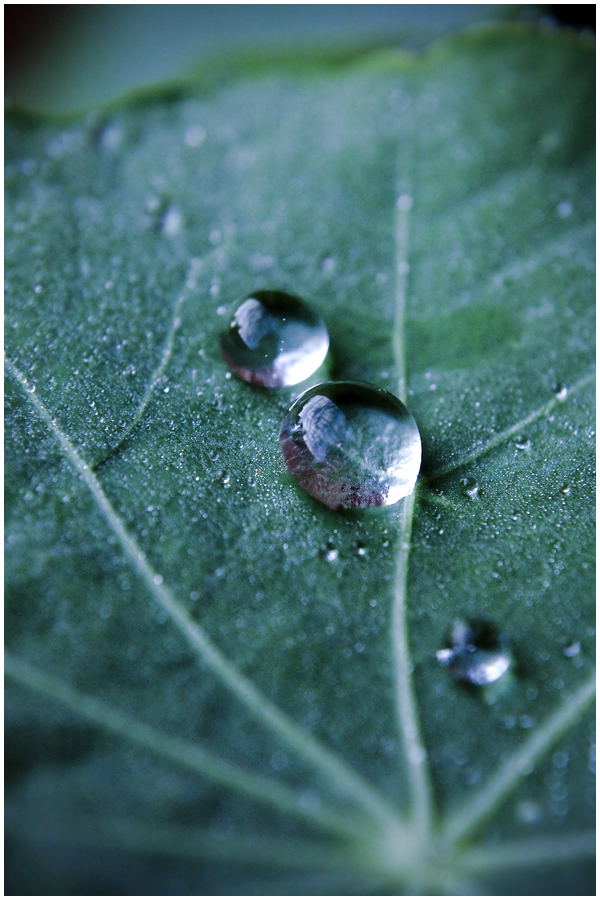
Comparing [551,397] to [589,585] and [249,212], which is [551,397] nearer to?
[589,585]

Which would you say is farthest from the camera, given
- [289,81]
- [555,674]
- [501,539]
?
[289,81]

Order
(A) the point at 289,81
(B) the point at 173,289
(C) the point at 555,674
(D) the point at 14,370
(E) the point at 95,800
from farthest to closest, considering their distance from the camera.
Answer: (A) the point at 289,81, (B) the point at 173,289, (D) the point at 14,370, (C) the point at 555,674, (E) the point at 95,800

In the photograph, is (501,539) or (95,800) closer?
(95,800)

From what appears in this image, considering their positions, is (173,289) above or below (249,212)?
below

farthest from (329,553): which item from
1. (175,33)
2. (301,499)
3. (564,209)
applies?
(175,33)

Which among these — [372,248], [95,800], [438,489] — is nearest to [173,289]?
[372,248]

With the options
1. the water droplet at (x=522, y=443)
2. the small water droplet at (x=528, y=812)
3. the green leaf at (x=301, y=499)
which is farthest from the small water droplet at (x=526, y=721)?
the water droplet at (x=522, y=443)

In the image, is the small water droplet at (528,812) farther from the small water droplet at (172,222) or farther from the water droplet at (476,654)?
the small water droplet at (172,222)
